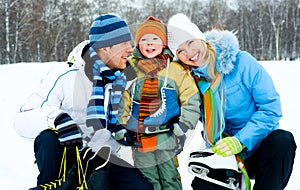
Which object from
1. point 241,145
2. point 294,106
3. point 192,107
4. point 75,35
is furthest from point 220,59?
point 75,35

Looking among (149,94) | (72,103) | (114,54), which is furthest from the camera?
(149,94)

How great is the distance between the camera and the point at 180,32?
6.24ft

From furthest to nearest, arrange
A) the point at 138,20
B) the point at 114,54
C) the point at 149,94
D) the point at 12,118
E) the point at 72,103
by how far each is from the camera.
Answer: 1. the point at 138,20
2. the point at 12,118
3. the point at 149,94
4. the point at 114,54
5. the point at 72,103

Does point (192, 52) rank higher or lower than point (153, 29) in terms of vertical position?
lower

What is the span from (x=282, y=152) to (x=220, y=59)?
0.51 meters

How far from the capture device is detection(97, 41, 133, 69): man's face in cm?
181

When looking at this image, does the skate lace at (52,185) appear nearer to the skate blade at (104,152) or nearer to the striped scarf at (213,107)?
the skate blade at (104,152)

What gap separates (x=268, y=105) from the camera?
170 cm

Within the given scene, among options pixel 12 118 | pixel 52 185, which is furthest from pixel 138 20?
pixel 52 185

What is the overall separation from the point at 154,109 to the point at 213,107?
0.31 m

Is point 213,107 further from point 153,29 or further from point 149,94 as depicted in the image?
point 153,29

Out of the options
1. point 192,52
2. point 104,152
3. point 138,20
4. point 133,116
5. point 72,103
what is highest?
point 138,20

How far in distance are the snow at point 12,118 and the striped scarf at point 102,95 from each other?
62 cm

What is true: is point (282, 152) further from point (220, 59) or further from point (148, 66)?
point (148, 66)
